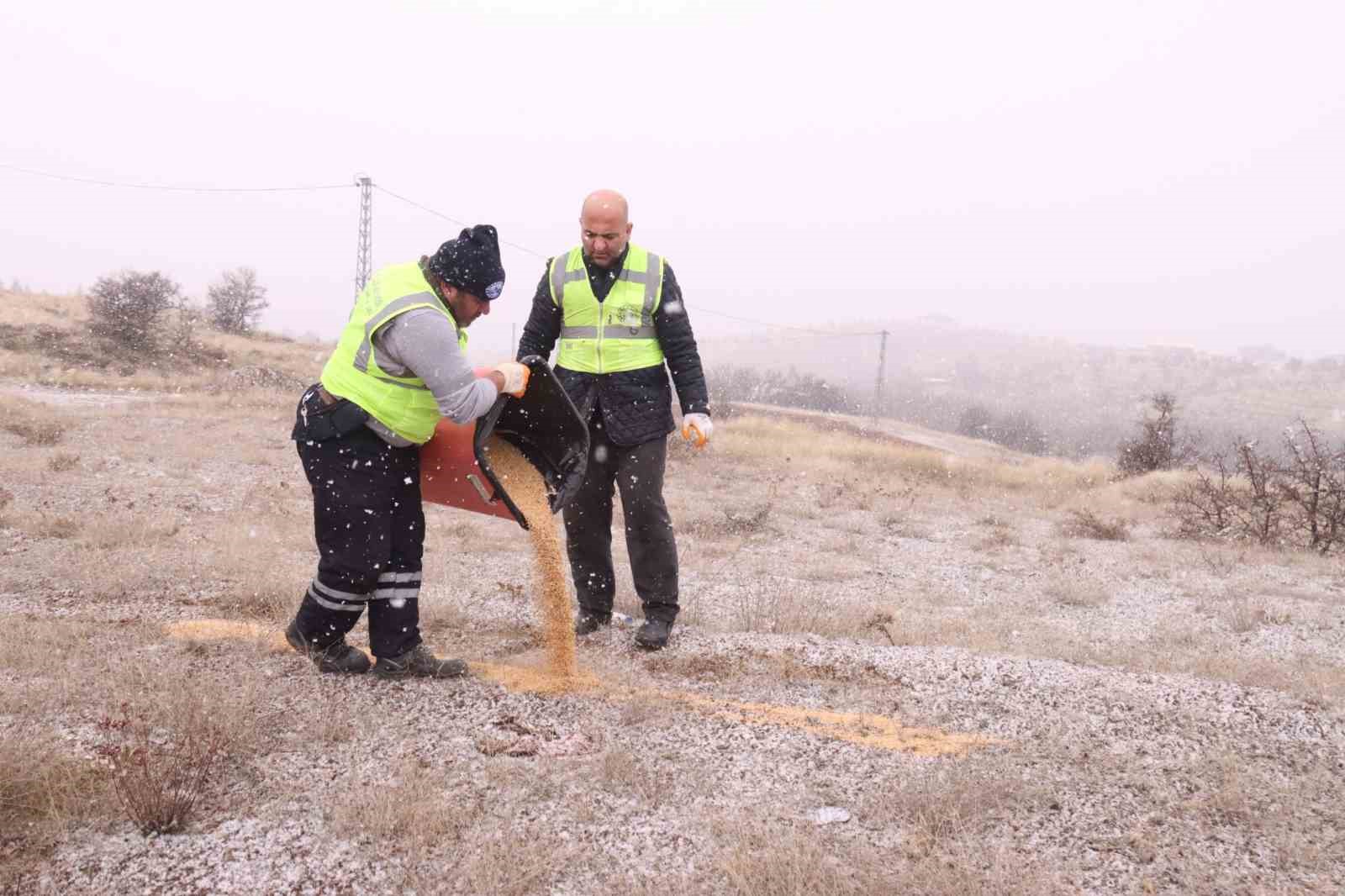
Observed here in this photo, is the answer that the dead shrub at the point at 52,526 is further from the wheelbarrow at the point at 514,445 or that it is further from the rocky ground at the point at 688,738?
the wheelbarrow at the point at 514,445

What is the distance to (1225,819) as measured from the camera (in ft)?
8.27

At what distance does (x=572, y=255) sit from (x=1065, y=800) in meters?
2.94

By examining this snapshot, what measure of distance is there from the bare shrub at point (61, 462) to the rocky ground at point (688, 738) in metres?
2.63

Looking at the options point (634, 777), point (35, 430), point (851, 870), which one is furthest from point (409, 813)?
point (35, 430)

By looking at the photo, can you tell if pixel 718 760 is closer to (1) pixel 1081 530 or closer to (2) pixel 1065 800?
(2) pixel 1065 800

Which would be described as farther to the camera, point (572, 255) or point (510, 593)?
point (510, 593)

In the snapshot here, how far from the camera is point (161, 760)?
8.23 ft

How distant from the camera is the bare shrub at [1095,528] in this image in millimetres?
9109

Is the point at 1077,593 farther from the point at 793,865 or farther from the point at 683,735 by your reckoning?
the point at 793,865

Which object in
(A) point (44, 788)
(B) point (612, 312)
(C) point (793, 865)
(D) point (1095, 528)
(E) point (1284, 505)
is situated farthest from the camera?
(D) point (1095, 528)

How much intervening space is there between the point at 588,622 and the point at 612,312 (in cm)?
150

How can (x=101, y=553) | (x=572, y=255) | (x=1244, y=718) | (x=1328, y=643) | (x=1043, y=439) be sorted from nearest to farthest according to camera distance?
(x=1244, y=718) → (x=572, y=255) → (x=1328, y=643) → (x=101, y=553) → (x=1043, y=439)

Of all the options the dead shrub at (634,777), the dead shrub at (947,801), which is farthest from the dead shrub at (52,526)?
the dead shrub at (947,801)

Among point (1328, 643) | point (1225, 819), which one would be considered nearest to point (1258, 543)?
point (1328, 643)
